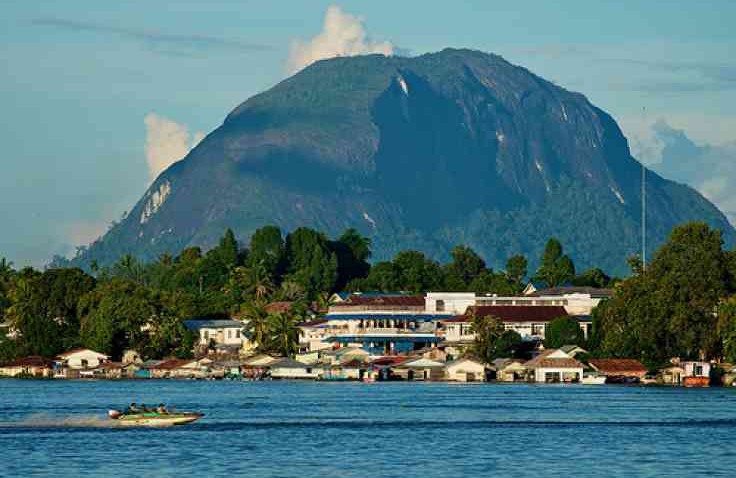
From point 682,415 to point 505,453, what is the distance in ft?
106

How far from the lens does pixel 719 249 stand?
169 meters

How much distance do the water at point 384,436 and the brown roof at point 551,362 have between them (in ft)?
90.7

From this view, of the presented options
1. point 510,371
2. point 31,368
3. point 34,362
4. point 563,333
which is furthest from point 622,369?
point 34,362

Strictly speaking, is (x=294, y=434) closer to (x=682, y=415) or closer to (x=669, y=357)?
(x=682, y=415)

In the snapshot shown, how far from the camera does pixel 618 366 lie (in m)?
167

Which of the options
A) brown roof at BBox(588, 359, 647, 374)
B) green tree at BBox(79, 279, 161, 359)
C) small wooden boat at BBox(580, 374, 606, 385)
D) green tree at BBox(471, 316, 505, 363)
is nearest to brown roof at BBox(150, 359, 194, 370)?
green tree at BBox(79, 279, 161, 359)

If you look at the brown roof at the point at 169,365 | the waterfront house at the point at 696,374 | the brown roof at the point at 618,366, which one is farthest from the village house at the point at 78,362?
the waterfront house at the point at 696,374

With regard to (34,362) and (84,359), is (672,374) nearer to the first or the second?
(84,359)

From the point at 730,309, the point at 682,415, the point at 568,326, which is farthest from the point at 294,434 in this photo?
the point at 568,326

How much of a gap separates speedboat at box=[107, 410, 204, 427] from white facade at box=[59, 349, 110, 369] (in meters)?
101

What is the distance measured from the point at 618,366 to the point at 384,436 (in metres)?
82.3

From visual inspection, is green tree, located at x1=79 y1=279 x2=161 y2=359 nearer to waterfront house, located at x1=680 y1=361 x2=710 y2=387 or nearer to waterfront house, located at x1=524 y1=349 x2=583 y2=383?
waterfront house, located at x1=524 y1=349 x2=583 y2=383

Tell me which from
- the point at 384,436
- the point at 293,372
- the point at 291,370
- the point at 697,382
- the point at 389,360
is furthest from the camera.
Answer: the point at 291,370

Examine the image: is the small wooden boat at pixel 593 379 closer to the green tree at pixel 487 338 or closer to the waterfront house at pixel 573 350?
the waterfront house at pixel 573 350
